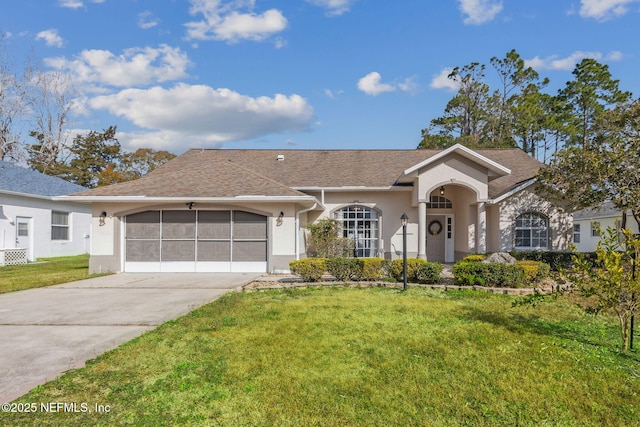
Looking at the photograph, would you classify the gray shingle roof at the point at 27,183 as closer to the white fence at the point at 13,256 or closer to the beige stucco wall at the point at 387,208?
the white fence at the point at 13,256

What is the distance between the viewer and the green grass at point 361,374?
11.5 ft

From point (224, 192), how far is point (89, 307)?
21.3ft

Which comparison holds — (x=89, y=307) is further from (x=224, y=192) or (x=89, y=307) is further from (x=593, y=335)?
(x=593, y=335)

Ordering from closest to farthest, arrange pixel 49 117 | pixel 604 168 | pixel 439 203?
pixel 604 168 < pixel 439 203 < pixel 49 117

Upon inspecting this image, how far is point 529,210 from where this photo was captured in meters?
15.6

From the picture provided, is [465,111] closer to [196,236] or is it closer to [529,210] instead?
[529,210]

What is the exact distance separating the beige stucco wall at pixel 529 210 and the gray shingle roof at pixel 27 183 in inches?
930

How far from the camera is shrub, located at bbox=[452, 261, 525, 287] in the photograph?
10.2 meters

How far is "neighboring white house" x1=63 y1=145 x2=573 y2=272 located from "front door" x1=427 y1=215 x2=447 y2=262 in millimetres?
49

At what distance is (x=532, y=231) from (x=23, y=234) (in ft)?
83.8

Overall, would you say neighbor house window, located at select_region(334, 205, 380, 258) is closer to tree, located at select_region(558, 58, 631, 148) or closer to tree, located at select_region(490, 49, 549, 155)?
tree, located at select_region(558, 58, 631, 148)

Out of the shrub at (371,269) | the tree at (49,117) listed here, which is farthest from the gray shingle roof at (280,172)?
the tree at (49,117)

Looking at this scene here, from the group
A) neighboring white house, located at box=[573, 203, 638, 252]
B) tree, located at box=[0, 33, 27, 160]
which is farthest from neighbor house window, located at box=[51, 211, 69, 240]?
neighboring white house, located at box=[573, 203, 638, 252]

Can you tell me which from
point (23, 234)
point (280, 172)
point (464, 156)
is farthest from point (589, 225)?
point (23, 234)
